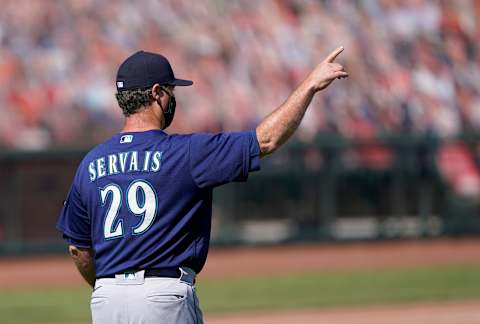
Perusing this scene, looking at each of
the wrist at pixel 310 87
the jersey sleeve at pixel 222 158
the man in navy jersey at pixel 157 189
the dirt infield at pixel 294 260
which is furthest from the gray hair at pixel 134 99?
the dirt infield at pixel 294 260

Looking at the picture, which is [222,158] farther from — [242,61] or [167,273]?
[242,61]

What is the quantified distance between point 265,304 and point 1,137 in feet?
15.1

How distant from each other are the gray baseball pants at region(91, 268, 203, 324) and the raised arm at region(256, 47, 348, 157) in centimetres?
53

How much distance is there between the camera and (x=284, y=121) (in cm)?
332

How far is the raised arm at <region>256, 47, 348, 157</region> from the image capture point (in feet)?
10.9

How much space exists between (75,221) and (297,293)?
8219 millimetres

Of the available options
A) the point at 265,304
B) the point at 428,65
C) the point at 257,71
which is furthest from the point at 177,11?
the point at 265,304

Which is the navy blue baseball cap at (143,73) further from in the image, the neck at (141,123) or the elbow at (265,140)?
the elbow at (265,140)

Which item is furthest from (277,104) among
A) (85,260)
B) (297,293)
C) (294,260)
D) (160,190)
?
(160,190)

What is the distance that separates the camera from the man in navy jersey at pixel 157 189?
3314 mm

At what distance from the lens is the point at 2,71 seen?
13.0 metres

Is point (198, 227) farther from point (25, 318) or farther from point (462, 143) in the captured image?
point (462, 143)

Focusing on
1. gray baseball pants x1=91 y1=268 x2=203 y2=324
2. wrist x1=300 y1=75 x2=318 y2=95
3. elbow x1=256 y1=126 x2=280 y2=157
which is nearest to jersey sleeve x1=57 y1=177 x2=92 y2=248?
gray baseball pants x1=91 y1=268 x2=203 y2=324

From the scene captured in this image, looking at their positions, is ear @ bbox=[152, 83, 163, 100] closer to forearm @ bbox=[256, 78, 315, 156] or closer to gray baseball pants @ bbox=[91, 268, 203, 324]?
forearm @ bbox=[256, 78, 315, 156]
